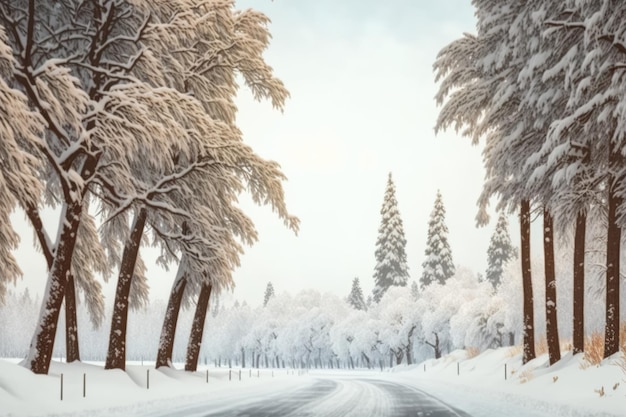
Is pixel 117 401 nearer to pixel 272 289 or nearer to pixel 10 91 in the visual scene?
pixel 10 91

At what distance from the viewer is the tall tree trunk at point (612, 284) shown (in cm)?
1794

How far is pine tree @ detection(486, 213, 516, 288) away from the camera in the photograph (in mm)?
101562

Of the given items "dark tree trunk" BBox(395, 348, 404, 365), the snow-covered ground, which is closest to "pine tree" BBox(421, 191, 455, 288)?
"dark tree trunk" BBox(395, 348, 404, 365)

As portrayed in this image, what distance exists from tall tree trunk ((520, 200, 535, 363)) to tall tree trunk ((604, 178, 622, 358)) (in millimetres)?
6617

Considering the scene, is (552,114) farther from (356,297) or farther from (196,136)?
(356,297)

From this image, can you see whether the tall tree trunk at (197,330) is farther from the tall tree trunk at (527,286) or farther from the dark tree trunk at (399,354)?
the dark tree trunk at (399,354)

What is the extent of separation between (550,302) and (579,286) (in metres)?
1.99

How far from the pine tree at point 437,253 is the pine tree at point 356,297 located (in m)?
38.7

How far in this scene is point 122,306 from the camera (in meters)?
21.9

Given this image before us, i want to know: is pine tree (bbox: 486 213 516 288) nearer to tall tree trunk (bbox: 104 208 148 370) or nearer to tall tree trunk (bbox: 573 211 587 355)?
tall tree trunk (bbox: 573 211 587 355)

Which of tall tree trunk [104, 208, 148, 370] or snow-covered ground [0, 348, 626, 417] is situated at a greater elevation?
tall tree trunk [104, 208, 148, 370]

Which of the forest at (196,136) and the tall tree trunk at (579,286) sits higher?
the forest at (196,136)

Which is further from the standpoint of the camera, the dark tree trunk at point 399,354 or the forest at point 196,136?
the dark tree trunk at point 399,354

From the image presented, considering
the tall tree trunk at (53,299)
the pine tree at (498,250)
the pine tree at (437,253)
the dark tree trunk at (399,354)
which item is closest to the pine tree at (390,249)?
the pine tree at (437,253)
